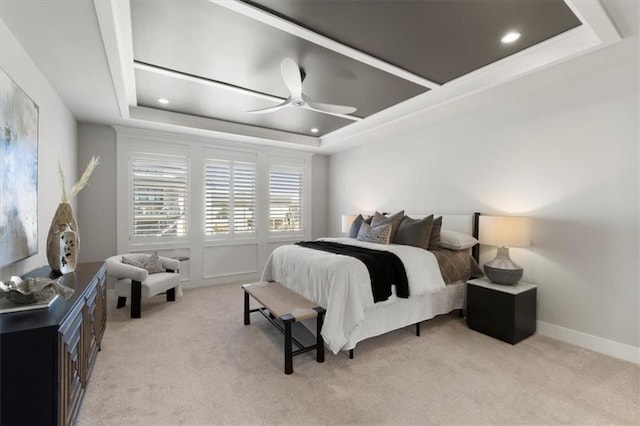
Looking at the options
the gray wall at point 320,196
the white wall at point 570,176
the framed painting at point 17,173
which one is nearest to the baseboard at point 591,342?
the white wall at point 570,176

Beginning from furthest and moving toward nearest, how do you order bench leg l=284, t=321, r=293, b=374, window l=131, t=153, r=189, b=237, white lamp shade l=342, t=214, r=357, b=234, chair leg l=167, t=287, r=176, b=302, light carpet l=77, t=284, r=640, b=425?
white lamp shade l=342, t=214, r=357, b=234 < window l=131, t=153, r=189, b=237 < chair leg l=167, t=287, r=176, b=302 < bench leg l=284, t=321, r=293, b=374 < light carpet l=77, t=284, r=640, b=425

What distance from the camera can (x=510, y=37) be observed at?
2.41 metres

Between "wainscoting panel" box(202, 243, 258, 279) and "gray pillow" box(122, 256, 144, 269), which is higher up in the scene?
"gray pillow" box(122, 256, 144, 269)

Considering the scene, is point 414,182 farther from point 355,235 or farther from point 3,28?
point 3,28

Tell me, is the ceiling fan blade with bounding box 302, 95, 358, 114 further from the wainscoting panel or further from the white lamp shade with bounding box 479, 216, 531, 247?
the wainscoting panel

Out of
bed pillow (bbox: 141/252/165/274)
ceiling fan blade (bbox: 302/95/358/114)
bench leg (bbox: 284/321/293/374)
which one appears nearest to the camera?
bench leg (bbox: 284/321/293/374)

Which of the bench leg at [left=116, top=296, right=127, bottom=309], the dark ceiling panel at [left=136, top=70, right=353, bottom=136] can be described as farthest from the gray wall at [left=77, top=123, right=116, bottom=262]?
the dark ceiling panel at [left=136, top=70, right=353, bottom=136]

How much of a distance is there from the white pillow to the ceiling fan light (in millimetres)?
2024

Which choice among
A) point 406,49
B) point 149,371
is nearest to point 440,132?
point 406,49

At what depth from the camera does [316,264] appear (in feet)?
9.31

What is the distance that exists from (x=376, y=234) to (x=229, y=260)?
2918 millimetres

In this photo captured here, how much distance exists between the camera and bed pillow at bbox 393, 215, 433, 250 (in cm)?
342

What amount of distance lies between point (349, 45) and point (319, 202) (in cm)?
416

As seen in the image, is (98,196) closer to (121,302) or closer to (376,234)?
(121,302)
